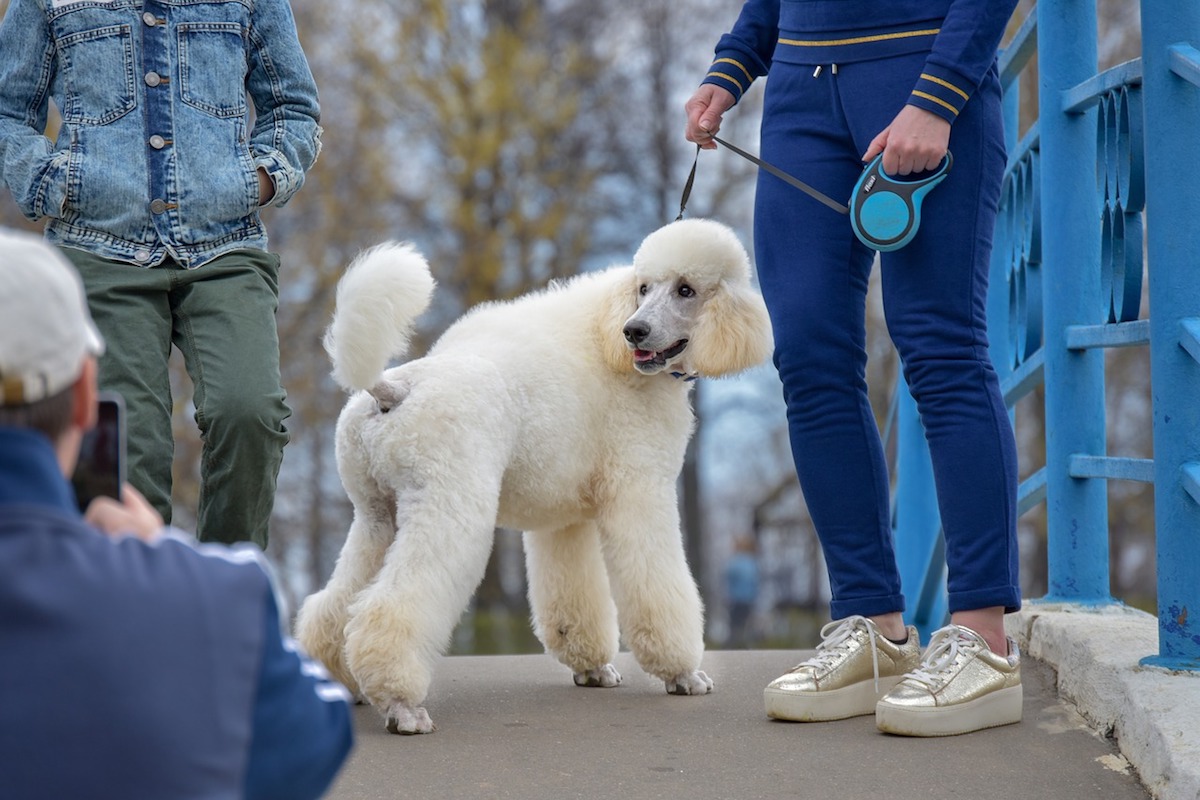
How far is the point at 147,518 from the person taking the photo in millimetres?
1319

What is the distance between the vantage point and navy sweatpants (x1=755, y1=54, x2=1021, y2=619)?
296 centimetres

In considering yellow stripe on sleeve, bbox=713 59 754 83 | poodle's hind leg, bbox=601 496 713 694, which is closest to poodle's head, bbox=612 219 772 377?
poodle's hind leg, bbox=601 496 713 694

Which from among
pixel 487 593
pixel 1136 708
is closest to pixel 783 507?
pixel 487 593

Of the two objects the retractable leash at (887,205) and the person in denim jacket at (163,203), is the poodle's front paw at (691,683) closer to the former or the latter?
the person in denim jacket at (163,203)

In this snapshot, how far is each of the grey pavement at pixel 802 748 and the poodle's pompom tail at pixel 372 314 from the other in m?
0.86

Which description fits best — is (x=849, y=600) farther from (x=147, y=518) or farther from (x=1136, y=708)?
(x=147, y=518)

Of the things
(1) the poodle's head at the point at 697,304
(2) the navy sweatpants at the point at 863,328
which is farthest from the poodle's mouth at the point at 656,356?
(2) the navy sweatpants at the point at 863,328

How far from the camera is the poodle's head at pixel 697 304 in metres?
3.95

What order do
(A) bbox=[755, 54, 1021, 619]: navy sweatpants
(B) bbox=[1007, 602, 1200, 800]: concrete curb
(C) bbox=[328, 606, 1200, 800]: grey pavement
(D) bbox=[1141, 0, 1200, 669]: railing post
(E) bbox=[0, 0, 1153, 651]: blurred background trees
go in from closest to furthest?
(B) bbox=[1007, 602, 1200, 800]: concrete curb → (C) bbox=[328, 606, 1200, 800]: grey pavement → (D) bbox=[1141, 0, 1200, 669]: railing post → (A) bbox=[755, 54, 1021, 619]: navy sweatpants → (E) bbox=[0, 0, 1153, 651]: blurred background trees

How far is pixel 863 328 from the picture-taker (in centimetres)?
320

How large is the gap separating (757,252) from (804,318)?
0.25 metres

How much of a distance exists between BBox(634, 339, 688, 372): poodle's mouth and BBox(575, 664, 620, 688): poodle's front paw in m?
0.89

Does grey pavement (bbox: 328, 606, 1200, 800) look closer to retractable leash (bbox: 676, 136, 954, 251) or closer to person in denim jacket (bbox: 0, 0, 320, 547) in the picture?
person in denim jacket (bbox: 0, 0, 320, 547)

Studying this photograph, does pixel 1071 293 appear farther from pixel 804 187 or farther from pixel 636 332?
pixel 636 332
